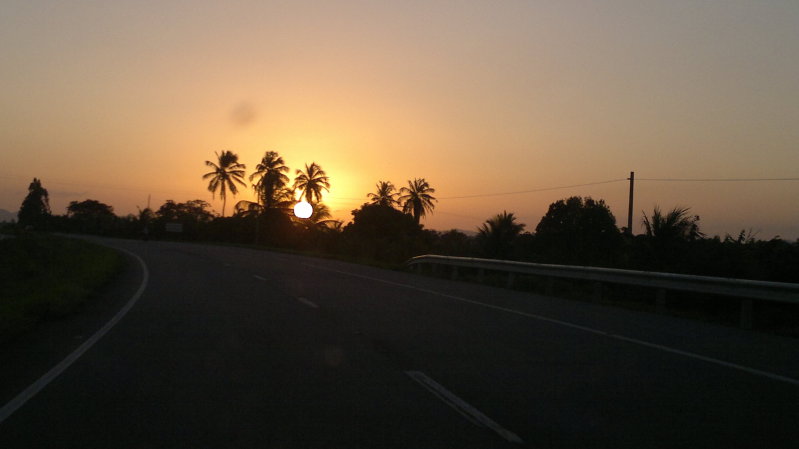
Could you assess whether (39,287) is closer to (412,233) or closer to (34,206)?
(412,233)

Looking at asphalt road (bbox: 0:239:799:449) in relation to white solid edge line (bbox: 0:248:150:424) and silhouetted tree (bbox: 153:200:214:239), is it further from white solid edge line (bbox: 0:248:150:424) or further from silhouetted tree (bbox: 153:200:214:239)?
silhouetted tree (bbox: 153:200:214:239)

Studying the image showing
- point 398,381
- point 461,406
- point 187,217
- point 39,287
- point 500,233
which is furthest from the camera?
point 187,217

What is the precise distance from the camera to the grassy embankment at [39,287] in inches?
525

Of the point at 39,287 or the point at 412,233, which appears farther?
the point at 412,233

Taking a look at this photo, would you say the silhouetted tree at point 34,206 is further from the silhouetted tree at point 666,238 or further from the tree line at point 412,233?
the silhouetted tree at point 666,238

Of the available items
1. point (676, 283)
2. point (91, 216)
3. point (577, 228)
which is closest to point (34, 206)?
point (91, 216)

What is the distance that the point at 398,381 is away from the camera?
8469mm

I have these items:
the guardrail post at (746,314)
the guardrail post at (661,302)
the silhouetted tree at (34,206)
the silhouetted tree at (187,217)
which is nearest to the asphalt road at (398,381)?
the guardrail post at (746,314)

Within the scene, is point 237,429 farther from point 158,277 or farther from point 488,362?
point 158,277

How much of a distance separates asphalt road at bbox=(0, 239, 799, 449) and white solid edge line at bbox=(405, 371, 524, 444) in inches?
0.8

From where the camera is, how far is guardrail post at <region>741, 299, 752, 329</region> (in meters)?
14.5

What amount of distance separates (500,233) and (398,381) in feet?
107

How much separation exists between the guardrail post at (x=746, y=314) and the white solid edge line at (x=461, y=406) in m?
8.31

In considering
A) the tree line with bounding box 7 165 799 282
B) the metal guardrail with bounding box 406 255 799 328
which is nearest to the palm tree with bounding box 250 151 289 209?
the tree line with bounding box 7 165 799 282
